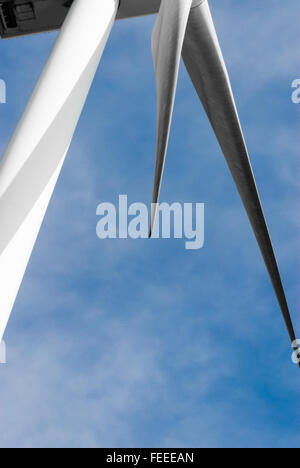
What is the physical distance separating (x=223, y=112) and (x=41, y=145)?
18.3 ft

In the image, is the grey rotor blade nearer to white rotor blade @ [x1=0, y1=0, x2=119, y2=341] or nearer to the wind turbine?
the wind turbine

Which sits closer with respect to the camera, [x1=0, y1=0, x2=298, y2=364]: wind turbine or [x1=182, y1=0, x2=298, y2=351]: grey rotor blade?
[x1=0, y1=0, x2=298, y2=364]: wind turbine

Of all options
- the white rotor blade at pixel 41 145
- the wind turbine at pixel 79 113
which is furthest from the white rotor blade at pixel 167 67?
the white rotor blade at pixel 41 145

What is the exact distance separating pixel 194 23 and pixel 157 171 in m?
5.24

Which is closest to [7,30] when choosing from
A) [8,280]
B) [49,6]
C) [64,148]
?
[49,6]

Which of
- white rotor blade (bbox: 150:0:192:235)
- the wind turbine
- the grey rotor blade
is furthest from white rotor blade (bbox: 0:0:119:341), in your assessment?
the grey rotor blade

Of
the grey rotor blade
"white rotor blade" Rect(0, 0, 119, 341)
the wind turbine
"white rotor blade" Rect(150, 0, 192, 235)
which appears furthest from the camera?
the grey rotor blade

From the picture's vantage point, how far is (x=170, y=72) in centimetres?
881

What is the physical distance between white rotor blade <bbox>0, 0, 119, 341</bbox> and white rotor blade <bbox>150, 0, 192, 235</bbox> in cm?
130

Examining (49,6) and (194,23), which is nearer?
(194,23)

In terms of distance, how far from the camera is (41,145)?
7215 millimetres

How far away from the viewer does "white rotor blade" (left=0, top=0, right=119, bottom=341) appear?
652cm
